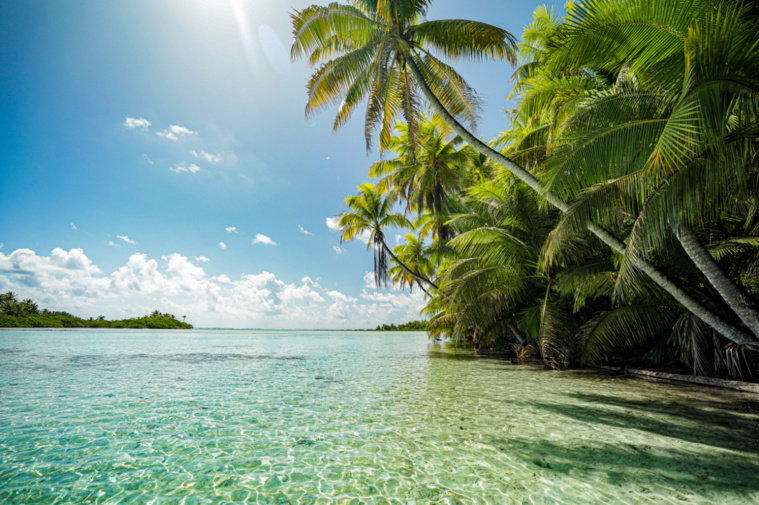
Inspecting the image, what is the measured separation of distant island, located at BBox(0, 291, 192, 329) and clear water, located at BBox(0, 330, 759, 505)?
203 feet

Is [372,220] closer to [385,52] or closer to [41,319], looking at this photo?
[385,52]

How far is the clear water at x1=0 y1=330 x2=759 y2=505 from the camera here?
260 centimetres

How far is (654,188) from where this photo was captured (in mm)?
4523

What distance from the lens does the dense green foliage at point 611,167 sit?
366 cm

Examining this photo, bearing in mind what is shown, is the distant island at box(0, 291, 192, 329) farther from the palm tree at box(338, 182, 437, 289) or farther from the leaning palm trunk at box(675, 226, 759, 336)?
the leaning palm trunk at box(675, 226, 759, 336)

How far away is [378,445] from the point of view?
11.7ft

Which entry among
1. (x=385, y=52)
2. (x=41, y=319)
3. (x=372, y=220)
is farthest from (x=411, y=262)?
(x=41, y=319)

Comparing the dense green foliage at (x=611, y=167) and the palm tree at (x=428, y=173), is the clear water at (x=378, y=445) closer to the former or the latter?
the dense green foliage at (x=611, y=167)

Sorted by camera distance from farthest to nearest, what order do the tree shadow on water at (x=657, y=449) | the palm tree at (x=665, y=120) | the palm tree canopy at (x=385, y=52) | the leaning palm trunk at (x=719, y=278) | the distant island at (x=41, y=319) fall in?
the distant island at (x=41, y=319), the palm tree canopy at (x=385, y=52), the leaning palm trunk at (x=719, y=278), the palm tree at (x=665, y=120), the tree shadow on water at (x=657, y=449)

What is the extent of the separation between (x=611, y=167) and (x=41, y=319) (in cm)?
7428

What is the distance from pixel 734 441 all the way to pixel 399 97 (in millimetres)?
9320

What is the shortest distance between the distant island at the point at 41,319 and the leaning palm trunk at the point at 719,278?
70.8 m

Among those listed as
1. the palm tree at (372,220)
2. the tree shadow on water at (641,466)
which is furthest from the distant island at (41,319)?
the tree shadow on water at (641,466)

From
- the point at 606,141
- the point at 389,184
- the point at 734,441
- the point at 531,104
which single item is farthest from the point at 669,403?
the point at 389,184
